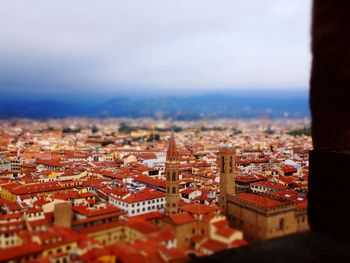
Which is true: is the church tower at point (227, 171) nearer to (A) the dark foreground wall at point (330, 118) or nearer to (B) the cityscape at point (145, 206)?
(B) the cityscape at point (145, 206)

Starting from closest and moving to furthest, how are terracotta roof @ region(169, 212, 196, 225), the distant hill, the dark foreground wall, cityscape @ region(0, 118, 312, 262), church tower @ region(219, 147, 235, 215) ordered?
1. the dark foreground wall
2. cityscape @ region(0, 118, 312, 262)
3. terracotta roof @ region(169, 212, 196, 225)
4. church tower @ region(219, 147, 235, 215)
5. the distant hill

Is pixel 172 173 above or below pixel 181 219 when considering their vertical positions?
below

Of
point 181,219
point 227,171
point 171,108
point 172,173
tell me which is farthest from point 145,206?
point 171,108

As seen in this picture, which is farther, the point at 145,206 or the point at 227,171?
the point at 227,171

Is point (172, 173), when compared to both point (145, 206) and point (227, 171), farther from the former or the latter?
point (145, 206)

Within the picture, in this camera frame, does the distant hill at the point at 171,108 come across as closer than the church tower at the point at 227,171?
No

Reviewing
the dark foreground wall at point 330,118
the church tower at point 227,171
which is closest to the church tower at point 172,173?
the church tower at point 227,171

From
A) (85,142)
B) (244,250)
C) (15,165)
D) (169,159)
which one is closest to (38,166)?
(15,165)

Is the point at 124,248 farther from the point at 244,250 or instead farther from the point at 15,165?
the point at 15,165

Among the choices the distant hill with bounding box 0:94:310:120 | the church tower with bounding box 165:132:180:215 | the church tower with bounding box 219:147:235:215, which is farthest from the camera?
the distant hill with bounding box 0:94:310:120

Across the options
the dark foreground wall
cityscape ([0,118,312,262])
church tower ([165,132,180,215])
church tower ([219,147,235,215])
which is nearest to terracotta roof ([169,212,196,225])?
cityscape ([0,118,312,262])

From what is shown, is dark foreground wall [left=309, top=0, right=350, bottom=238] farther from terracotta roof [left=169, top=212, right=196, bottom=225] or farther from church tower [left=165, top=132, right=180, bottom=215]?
church tower [left=165, top=132, right=180, bottom=215]

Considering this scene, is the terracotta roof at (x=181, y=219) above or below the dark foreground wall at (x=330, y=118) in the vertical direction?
below
